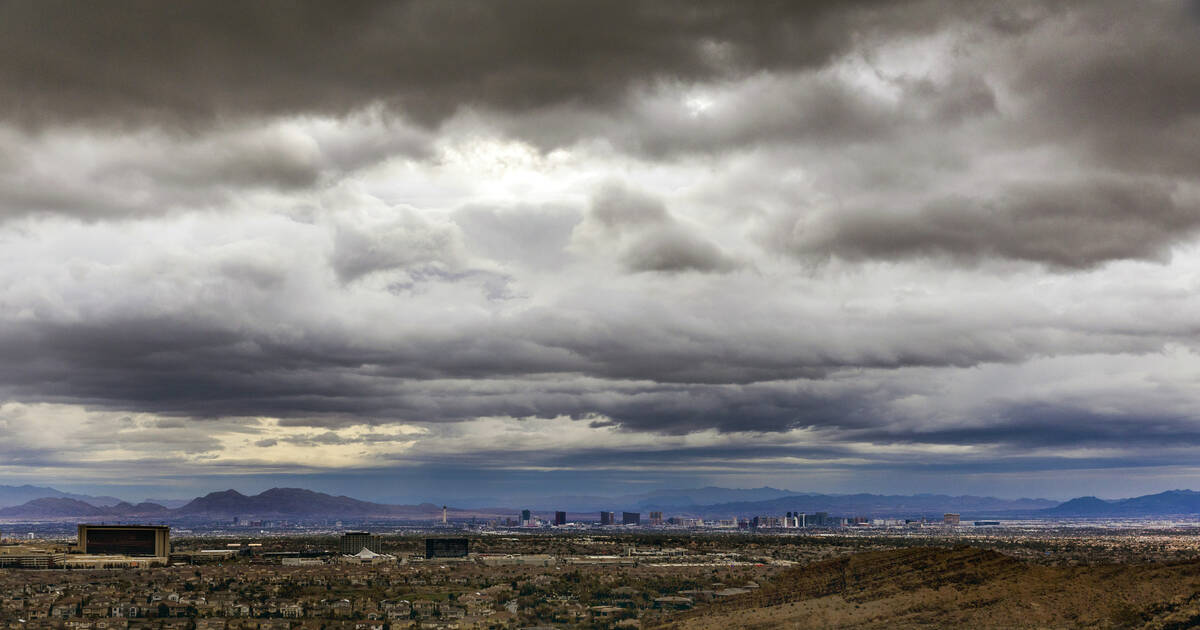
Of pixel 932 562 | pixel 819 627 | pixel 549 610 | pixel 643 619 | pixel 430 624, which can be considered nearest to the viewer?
pixel 819 627

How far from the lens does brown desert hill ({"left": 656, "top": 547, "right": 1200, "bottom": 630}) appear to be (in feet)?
317

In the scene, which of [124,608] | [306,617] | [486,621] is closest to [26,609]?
[124,608]

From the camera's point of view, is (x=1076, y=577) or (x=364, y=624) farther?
(x=364, y=624)

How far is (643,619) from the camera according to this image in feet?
466

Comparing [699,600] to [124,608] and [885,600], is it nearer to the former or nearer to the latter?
[885,600]

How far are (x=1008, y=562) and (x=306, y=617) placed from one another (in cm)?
9576

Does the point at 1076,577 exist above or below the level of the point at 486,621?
above

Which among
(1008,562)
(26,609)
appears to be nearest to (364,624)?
(26,609)

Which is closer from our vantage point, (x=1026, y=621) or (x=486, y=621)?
(x=1026, y=621)

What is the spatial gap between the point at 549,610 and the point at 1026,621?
80131 mm

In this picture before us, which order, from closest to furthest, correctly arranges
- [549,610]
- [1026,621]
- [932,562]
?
1. [1026,621]
2. [932,562]
3. [549,610]

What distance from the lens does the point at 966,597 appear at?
358ft

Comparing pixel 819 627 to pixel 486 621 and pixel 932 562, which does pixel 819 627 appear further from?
pixel 486 621

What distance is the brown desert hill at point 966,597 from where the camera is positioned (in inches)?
3799
